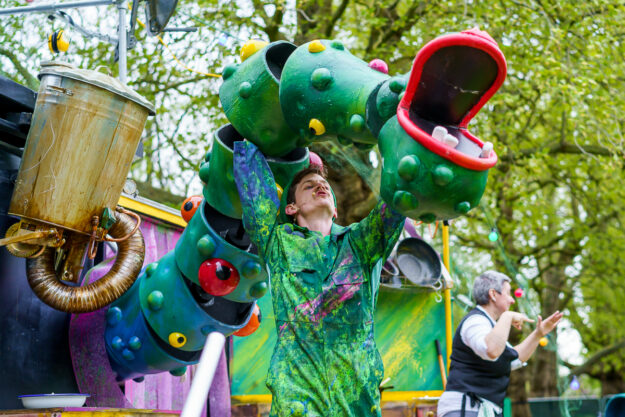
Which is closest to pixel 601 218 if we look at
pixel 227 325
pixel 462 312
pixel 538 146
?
pixel 538 146

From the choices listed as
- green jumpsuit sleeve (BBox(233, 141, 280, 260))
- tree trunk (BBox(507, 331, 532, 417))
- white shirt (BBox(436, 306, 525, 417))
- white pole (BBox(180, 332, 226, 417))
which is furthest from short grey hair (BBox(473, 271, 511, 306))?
tree trunk (BBox(507, 331, 532, 417))

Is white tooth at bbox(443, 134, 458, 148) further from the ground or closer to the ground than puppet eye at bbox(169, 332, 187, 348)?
further from the ground

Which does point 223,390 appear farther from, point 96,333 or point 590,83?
point 590,83

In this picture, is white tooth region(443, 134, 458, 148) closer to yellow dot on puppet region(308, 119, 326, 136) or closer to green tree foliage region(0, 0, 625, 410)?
yellow dot on puppet region(308, 119, 326, 136)

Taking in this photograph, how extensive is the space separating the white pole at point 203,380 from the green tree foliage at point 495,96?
180 inches

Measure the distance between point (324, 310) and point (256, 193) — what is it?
54cm

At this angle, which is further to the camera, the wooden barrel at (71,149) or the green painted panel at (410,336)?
the green painted panel at (410,336)

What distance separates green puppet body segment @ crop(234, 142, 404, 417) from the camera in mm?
2471

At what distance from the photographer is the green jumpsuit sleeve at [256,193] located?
279cm

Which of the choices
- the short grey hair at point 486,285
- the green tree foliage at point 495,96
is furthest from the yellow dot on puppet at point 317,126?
the green tree foliage at point 495,96

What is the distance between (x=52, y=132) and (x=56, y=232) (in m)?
0.45

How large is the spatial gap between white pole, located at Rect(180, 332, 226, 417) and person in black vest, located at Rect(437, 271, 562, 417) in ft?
8.81

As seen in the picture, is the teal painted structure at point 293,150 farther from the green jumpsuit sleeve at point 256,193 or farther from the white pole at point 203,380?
the white pole at point 203,380

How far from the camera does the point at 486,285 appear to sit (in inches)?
182
